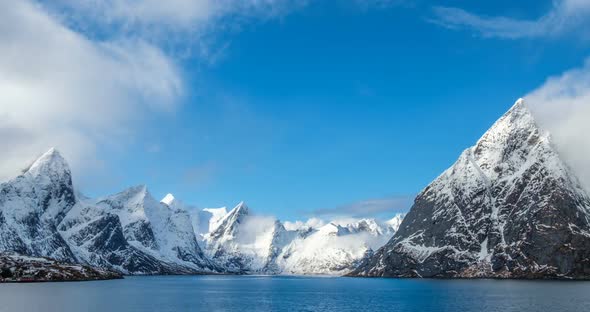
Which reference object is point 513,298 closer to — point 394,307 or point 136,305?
point 394,307

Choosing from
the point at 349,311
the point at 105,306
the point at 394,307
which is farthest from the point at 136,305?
the point at 394,307

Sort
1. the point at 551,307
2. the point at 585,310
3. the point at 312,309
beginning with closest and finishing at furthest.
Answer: the point at 585,310 → the point at 551,307 → the point at 312,309

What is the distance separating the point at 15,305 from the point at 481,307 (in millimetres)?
112966

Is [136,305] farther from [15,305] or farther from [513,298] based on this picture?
[513,298]

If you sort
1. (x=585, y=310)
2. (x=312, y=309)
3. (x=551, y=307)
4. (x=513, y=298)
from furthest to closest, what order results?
(x=513, y=298), (x=312, y=309), (x=551, y=307), (x=585, y=310)

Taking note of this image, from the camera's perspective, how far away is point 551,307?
13375 cm

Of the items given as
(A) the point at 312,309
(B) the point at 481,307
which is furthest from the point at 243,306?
(B) the point at 481,307

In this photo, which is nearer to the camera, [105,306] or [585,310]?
[585,310]

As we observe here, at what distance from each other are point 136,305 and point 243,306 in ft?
93.0

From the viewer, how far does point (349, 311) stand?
137875mm

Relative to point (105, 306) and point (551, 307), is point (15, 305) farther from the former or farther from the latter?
point (551, 307)

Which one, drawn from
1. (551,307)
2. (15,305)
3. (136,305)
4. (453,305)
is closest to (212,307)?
(136,305)

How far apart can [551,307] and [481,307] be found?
1586 centimetres

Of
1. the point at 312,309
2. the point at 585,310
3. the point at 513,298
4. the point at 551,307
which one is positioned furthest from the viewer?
the point at 513,298
